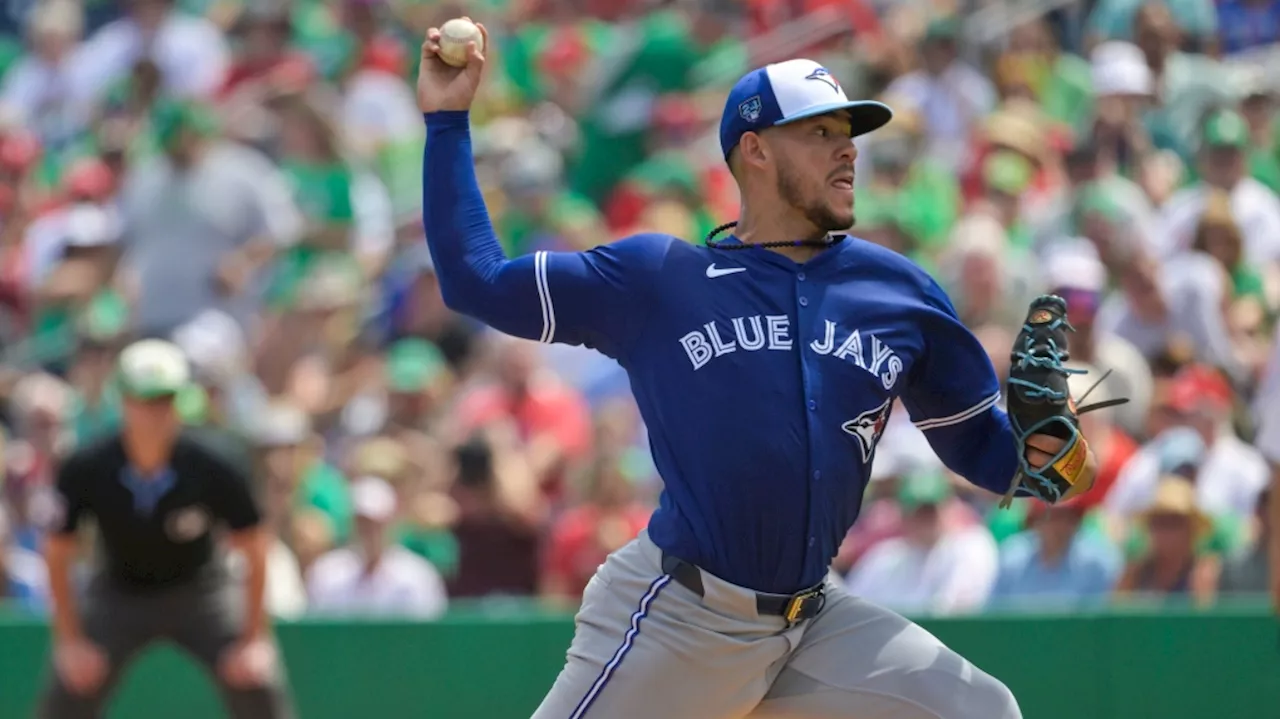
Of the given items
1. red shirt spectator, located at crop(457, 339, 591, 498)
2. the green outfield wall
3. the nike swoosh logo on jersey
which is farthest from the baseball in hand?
red shirt spectator, located at crop(457, 339, 591, 498)

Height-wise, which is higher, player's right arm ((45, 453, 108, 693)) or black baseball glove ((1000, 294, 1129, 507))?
black baseball glove ((1000, 294, 1129, 507))

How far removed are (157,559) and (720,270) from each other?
422 cm

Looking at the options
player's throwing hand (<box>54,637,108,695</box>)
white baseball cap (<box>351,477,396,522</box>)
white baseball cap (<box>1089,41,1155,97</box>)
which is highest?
white baseball cap (<box>1089,41,1155,97</box>)

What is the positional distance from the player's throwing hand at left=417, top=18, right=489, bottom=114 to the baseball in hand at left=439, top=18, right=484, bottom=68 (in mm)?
12

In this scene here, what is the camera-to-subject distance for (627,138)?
12852mm

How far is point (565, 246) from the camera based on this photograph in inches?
444

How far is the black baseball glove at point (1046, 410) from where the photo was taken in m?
5.02

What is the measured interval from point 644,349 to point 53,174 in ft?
30.9

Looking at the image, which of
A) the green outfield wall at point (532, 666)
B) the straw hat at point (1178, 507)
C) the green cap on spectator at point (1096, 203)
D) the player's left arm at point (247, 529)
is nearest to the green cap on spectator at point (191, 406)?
the player's left arm at point (247, 529)

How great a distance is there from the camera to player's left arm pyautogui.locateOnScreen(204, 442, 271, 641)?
8398 mm

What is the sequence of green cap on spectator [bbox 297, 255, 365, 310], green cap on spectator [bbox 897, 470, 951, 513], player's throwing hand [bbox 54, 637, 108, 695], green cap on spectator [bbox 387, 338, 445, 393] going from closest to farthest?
player's throwing hand [bbox 54, 637, 108, 695]
green cap on spectator [bbox 897, 470, 951, 513]
green cap on spectator [bbox 387, 338, 445, 393]
green cap on spectator [bbox 297, 255, 365, 310]

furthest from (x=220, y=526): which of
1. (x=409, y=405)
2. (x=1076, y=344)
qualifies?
(x=1076, y=344)

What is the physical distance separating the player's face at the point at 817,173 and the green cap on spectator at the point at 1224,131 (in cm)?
564

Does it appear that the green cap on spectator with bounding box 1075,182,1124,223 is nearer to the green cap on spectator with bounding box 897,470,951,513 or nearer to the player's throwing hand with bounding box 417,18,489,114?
the green cap on spectator with bounding box 897,470,951,513
